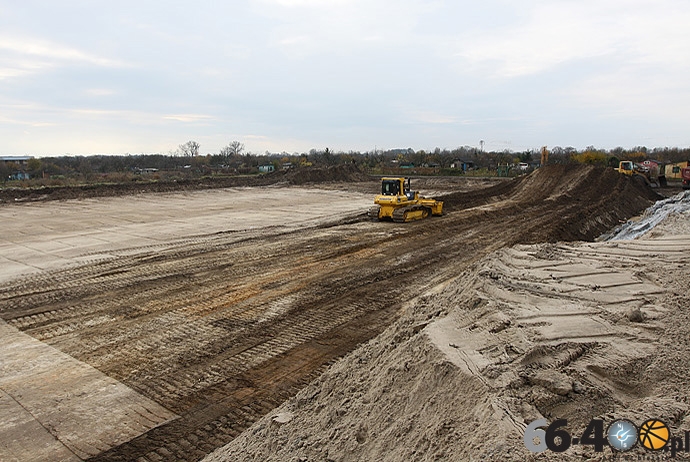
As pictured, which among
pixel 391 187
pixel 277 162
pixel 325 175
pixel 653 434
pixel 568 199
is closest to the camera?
pixel 653 434

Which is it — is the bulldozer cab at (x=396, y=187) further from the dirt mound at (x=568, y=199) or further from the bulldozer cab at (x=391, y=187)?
the dirt mound at (x=568, y=199)

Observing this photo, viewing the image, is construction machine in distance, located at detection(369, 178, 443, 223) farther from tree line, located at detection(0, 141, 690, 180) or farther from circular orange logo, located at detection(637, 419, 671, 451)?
tree line, located at detection(0, 141, 690, 180)

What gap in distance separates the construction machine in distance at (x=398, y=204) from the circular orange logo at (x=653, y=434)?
1631 centimetres

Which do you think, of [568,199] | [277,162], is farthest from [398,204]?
[277,162]

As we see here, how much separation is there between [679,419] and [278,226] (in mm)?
17527

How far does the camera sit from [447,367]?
403 cm

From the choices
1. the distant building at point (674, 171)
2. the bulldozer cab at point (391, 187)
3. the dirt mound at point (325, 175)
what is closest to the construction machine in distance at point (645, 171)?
the distant building at point (674, 171)

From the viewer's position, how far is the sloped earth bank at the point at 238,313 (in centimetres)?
546

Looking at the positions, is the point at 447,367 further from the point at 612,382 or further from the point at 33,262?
the point at 33,262

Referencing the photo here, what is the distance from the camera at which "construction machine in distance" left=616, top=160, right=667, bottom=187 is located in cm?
3142

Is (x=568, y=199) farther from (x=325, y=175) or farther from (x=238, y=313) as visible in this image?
(x=325, y=175)

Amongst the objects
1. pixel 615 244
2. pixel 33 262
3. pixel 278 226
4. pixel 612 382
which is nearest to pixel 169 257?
pixel 33 262

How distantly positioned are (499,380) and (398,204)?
52.7 feet

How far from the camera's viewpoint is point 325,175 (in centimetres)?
4719
